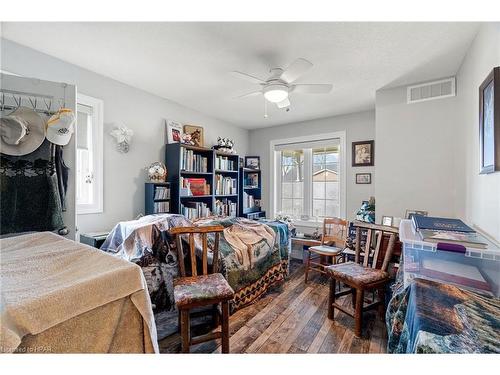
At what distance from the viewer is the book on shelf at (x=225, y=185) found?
3585 millimetres

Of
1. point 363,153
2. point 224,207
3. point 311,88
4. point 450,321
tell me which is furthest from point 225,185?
point 450,321

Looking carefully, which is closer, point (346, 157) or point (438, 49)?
point (438, 49)

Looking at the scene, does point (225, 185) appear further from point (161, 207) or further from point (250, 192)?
point (161, 207)

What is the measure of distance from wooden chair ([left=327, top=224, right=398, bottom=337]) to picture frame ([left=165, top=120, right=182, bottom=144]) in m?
2.54

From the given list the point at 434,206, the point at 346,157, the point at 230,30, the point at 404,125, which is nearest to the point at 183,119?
the point at 230,30

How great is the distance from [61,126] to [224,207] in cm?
249

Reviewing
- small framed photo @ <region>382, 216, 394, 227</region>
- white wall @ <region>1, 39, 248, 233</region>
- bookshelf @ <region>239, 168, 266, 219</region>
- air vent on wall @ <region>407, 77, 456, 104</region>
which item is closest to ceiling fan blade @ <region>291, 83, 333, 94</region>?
air vent on wall @ <region>407, 77, 456, 104</region>

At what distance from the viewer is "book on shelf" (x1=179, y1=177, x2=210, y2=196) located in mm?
3022

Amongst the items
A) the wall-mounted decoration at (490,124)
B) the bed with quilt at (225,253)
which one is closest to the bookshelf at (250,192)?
the bed with quilt at (225,253)

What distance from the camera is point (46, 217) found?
1.51m

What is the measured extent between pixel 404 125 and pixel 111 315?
10.0 ft
